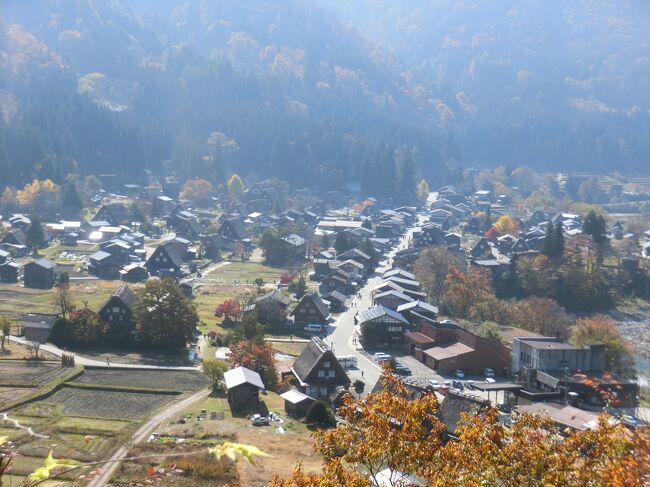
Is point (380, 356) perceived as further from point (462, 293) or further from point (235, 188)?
point (235, 188)

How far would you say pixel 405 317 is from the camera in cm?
3666

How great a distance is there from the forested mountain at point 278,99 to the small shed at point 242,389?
181ft

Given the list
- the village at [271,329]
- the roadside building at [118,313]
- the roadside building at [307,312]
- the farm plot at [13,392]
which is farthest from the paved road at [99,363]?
the roadside building at [307,312]

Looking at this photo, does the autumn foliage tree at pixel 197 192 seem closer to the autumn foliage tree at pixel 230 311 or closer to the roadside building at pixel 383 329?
the autumn foliage tree at pixel 230 311

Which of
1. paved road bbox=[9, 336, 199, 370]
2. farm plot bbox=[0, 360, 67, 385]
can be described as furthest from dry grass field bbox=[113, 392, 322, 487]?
farm plot bbox=[0, 360, 67, 385]

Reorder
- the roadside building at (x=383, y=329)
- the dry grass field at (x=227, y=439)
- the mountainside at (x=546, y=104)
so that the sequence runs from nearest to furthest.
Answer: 1. the dry grass field at (x=227, y=439)
2. the roadside building at (x=383, y=329)
3. the mountainside at (x=546, y=104)

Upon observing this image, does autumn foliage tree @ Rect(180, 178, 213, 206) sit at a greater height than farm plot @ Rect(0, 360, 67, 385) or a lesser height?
greater

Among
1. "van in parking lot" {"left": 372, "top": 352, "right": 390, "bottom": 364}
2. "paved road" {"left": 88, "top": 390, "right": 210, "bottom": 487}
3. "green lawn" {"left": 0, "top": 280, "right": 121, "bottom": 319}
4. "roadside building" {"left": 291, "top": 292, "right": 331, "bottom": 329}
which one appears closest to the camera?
"paved road" {"left": 88, "top": 390, "right": 210, "bottom": 487}

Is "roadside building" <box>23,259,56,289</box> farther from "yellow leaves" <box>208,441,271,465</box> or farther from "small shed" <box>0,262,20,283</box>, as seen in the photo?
"yellow leaves" <box>208,441,271,465</box>

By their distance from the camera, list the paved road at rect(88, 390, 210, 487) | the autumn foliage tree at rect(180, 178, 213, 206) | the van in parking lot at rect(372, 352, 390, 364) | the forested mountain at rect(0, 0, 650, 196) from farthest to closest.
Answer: the forested mountain at rect(0, 0, 650, 196) → the autumn foliage tree at rect(180, 178, 213, 206) → the van in parking lot at rect(372, 352, 390, 364) → the paved road at rect(88, 390, 210, 487)

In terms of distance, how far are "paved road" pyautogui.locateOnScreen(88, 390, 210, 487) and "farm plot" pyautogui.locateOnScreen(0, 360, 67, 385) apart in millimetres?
5368

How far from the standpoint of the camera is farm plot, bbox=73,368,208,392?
25.4m

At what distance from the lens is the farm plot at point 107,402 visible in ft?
72.4

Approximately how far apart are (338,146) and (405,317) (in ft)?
211
